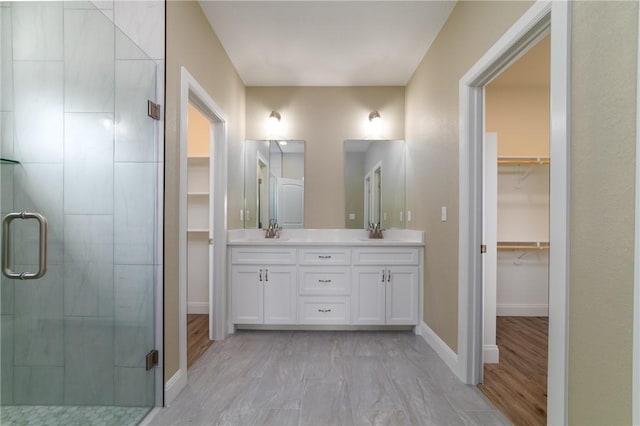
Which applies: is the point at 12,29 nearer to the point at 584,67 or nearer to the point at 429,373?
the point at 584,67

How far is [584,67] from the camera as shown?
114 cm

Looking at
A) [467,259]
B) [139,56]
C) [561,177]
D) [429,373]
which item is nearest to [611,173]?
[561,177]

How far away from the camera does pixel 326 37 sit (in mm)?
2660

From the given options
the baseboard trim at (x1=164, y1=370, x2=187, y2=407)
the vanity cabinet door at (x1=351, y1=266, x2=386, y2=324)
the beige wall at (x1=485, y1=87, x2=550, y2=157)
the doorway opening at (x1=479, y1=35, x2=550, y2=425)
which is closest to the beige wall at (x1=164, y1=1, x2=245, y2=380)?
the baseboard trim at (x1=164, y1=370, x2=187, y2=407)

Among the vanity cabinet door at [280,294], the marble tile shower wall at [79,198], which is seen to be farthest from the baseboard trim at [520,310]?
the marble tile shower wall at [79,198]

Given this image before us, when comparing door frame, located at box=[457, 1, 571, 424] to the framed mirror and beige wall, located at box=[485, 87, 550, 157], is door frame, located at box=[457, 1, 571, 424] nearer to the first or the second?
beige wall, located at box=[485, 87, 550, 157]

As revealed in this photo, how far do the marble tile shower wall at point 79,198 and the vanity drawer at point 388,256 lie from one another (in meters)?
1.90

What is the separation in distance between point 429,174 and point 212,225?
6.78ft

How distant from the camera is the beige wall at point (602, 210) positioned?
38.3 inches

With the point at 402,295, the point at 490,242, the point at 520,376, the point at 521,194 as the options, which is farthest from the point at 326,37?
the point at 520,376

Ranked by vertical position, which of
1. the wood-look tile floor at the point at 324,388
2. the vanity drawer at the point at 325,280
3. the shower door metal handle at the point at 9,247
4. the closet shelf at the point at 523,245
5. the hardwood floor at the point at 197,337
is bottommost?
the hardwood floor at the point at 197,337

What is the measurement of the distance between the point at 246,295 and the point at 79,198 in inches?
70.6

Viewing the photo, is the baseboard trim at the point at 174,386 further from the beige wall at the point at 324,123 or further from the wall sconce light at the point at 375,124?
the wall sconce light at the point at 375,124

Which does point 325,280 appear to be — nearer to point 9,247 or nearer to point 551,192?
point 551,192
